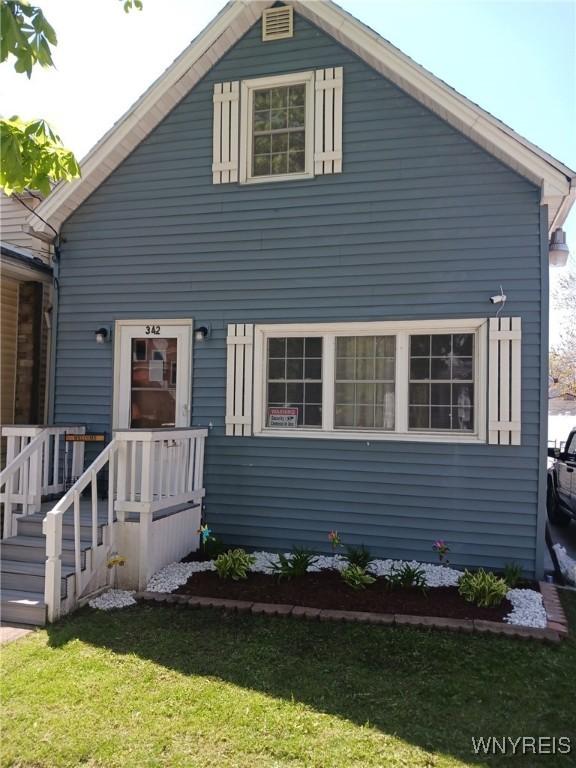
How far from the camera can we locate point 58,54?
128 inches

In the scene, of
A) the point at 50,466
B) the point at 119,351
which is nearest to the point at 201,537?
the point at 50,466

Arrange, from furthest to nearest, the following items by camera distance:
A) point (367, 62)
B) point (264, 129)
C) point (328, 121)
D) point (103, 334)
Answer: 1. point (103, 334)
2. point (264, 129)
3. point (328, 121)
4. point (367, 62)

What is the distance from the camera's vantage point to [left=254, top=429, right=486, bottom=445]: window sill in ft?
19.1

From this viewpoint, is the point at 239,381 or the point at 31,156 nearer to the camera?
the point at 31,156

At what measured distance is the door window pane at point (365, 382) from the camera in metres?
6.16

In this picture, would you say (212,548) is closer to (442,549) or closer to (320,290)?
(442,549)

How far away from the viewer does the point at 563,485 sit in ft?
29.0

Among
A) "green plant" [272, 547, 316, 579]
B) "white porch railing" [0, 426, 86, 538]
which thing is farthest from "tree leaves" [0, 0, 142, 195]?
"green plant" [272, 547, 316, 579]

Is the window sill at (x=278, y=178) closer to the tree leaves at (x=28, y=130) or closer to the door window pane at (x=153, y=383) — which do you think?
the door window pane at (x=153, y=383)

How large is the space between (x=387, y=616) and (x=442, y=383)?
8.64ft

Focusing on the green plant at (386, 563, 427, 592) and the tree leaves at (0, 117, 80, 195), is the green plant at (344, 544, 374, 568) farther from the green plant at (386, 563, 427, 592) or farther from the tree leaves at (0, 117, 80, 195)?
the tree leaves at (0, 117, 80, 195)

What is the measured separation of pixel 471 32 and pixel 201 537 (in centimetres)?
646

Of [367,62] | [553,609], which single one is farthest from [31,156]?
[553,609]

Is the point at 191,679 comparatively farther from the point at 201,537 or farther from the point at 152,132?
the point at 152,132
